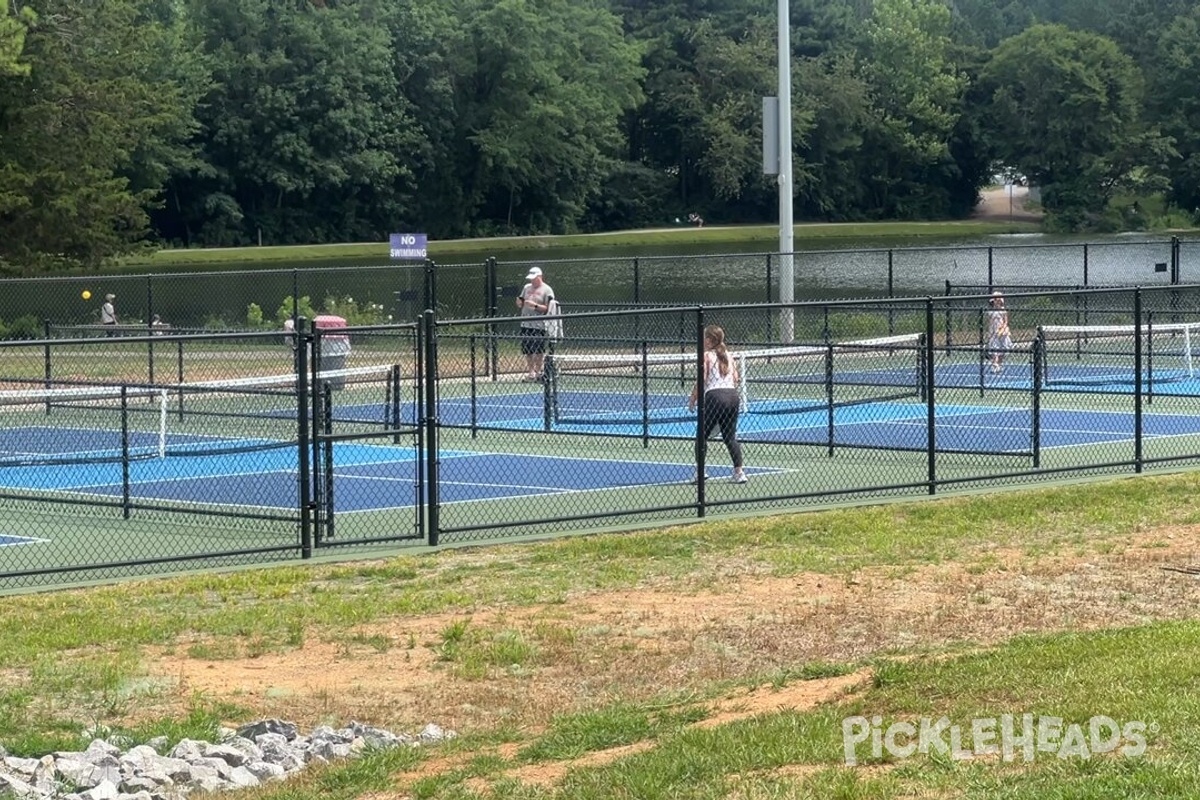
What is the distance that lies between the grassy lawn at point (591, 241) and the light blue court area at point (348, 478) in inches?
2015

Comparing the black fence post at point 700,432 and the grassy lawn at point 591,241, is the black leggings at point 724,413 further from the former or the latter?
the grassy lawn at point 591,241

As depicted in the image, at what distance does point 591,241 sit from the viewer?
93.1m

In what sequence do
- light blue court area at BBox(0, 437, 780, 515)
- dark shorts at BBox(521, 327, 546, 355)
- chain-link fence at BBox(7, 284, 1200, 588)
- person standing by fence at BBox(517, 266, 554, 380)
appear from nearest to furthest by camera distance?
chain-link fence at BBox(7, 284, 1200, 588), light blue court area at BBox(0, 437, 780, 515), dark shorts at BBox(521, 327, 546, 355), person standing by fence at BBox(517, 266, 554, 380)

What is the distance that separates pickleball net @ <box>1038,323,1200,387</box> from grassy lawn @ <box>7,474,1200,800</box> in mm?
11233

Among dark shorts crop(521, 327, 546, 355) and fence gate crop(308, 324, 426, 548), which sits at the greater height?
dark shorts crop(521, 327, 546, 355)

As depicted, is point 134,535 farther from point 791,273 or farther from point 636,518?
point 791,273

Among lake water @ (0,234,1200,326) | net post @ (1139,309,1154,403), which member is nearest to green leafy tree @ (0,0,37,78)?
lake water @ (0,234,1200,326)

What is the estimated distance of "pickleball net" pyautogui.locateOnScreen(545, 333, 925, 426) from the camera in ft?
73.3

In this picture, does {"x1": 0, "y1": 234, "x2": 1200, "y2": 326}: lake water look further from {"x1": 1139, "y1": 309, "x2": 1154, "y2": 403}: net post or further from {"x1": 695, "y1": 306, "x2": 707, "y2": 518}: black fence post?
{"x1": 695, "y1": 306, "x2": 707, "y2": 518}: black fence post


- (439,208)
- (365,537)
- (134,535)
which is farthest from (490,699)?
(439,208)

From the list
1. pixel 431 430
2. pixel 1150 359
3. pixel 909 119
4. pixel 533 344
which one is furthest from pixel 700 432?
pixel 909 119

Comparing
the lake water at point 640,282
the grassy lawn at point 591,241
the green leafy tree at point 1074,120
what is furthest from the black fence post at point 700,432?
the green leafy tree at point 1074,120

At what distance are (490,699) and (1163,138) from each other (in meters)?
91.6

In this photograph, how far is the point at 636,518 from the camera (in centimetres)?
1645
